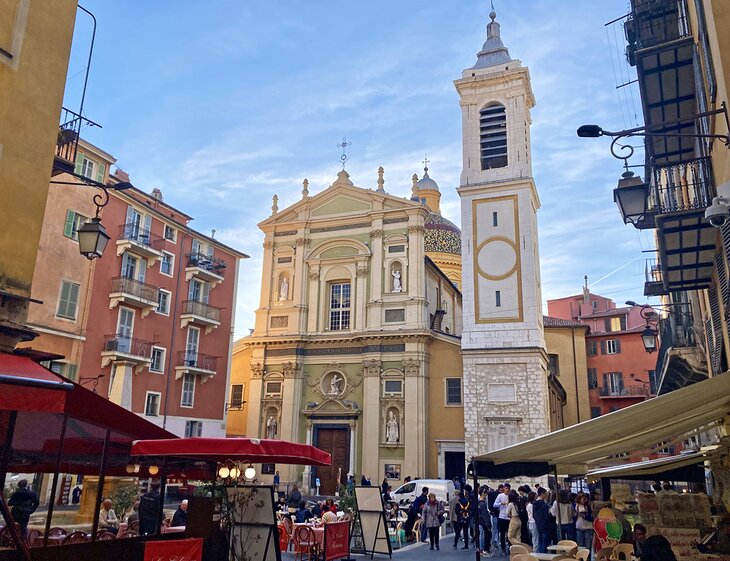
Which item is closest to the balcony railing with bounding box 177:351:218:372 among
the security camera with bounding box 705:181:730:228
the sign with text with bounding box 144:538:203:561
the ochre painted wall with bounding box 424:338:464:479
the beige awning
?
the ochre painted wall with bounding box 424:338:464:479

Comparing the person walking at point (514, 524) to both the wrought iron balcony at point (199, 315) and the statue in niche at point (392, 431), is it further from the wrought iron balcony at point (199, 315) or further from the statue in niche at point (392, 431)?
the wrought iron balcony at point (199, 315)

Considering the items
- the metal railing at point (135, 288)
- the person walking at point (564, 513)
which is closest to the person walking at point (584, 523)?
A: the person walking at point (564, 513)

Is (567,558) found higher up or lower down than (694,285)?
lower down

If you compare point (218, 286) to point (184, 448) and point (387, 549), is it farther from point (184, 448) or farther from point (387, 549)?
point (184, 448)

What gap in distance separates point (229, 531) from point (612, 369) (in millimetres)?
38838

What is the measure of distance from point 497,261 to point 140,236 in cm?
1520

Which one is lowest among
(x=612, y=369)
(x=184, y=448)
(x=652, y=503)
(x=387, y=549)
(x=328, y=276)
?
(x=387, y=549)

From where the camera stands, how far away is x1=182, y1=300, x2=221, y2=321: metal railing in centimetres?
2719

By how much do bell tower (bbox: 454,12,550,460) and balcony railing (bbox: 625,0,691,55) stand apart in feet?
56.8

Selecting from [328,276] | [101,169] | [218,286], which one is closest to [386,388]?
[328,276]

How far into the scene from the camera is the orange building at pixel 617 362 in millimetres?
41469

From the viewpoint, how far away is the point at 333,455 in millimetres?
29438

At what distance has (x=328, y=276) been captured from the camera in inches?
1297

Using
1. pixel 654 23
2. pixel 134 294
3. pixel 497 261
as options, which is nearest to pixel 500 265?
pixel 497 261
